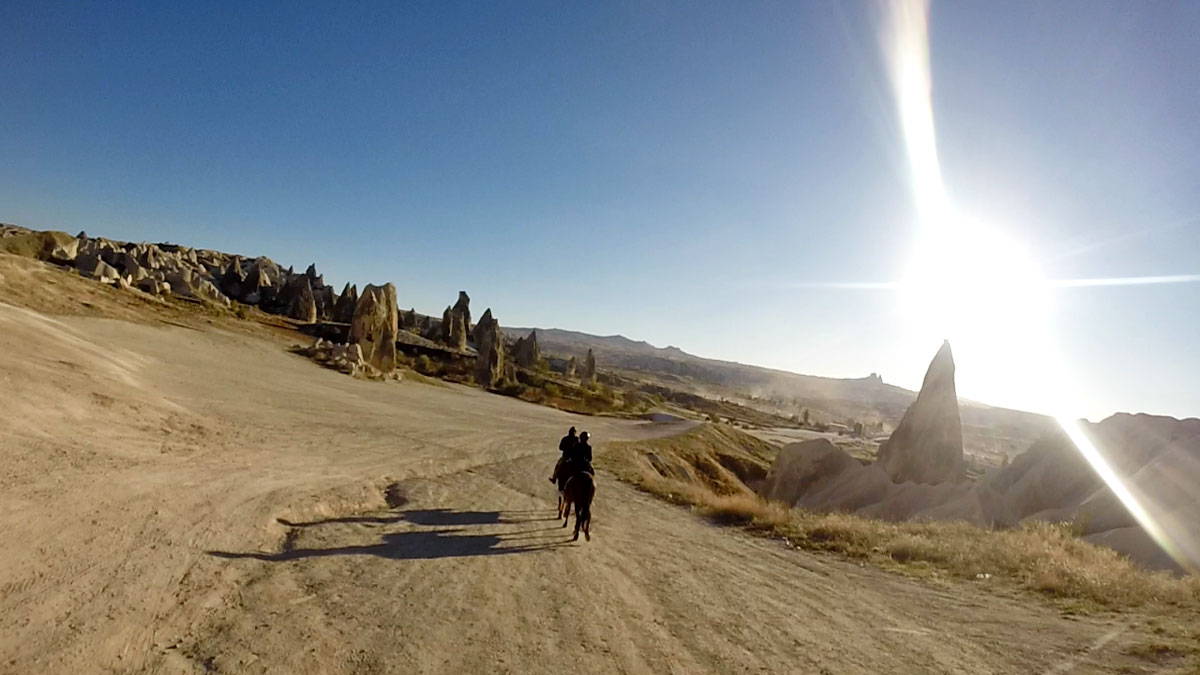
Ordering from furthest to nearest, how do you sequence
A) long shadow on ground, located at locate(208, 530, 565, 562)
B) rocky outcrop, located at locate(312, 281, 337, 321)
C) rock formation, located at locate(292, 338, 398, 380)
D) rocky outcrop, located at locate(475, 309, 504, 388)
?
1. rocky outcrop, located at locate(312, 281, 337, 321)
2. rocky outcrop, located at locate(475, 309, 504, 388)
3. rock formation, located at locate(292, 338, 398, 380)
4. long shadow on ground, located at locate(208, 530, 565, 562)

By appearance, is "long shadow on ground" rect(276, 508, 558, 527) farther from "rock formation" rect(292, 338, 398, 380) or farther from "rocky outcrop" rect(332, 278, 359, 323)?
"rocky outcrop" rect(332, 278, 359, 323)

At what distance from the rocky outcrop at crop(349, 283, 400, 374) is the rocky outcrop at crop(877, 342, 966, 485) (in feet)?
122

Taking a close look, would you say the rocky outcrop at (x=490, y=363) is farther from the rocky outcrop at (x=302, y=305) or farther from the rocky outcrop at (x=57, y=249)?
the rocky outcrop at (x=57, y=249)

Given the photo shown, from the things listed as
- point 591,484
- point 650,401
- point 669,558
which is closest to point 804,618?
point 669,558

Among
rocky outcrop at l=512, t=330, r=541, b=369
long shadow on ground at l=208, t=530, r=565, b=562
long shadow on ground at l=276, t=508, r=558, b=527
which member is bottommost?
long shadow on ground at l=276, t=508, r=558, b=527

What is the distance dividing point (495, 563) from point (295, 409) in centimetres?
1877

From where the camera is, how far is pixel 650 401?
3260 inches

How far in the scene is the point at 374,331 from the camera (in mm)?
46250

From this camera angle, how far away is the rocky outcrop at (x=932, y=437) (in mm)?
29969

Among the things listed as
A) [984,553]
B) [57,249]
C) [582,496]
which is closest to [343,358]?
[582,496]

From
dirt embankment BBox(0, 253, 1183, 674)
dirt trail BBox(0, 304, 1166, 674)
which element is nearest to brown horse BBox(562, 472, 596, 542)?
dirt embankment BBox(0, 253, 1183, 674)

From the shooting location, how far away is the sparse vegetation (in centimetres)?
914

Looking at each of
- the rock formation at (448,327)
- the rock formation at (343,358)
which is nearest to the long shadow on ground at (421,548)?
the rock formation at (343,358)

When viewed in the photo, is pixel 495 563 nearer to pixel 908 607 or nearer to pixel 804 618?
pixel 804 618
